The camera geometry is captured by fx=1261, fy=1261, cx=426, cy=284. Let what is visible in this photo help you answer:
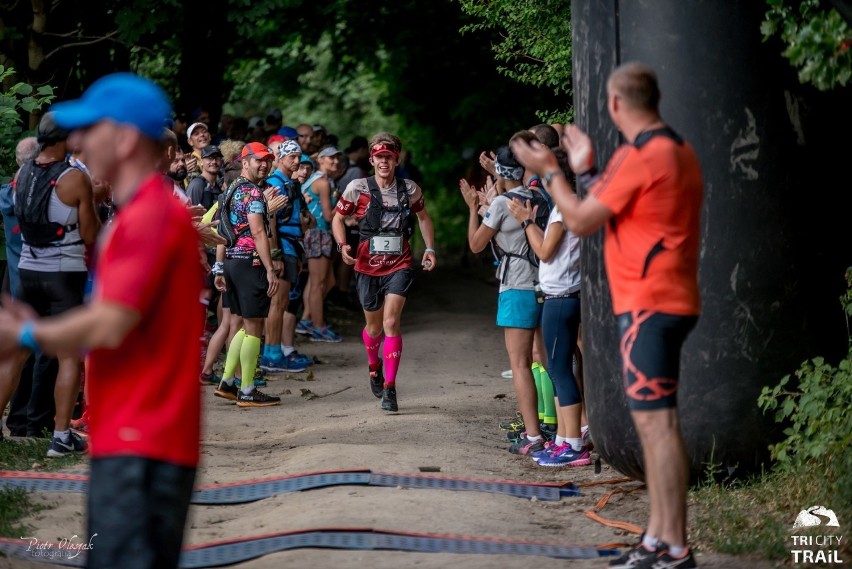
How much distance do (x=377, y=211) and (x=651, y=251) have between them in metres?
5.34

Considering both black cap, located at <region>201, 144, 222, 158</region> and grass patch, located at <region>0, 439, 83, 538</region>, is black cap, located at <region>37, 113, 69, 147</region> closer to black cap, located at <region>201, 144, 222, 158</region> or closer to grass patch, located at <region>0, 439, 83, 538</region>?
grass patch, located at <region>0, 439, 83, 538</region>

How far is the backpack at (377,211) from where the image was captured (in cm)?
1045

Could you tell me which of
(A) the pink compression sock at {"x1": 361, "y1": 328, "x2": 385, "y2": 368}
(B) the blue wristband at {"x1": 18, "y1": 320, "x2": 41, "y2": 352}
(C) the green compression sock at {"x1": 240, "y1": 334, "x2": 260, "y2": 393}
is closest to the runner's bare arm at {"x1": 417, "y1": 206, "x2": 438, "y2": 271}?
(A) the pink compression sock at {"x1": 361, "y1": 328, "x2": 385, "y2": 368}

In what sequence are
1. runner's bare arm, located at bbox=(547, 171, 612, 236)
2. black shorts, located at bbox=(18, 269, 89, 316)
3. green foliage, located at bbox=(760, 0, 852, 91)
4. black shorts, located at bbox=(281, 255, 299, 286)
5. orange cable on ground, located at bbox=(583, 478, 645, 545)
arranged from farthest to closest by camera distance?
black shorts, located at bbox=(281, 255, 299, 286)
black shorts, located at bbox=(18, 269, 89, 316)
orange cable on ground, located at bbox=(583, 478, 645, 545)
green foliage, located at bbox=(760, 0, 852, 91)
runner's bare arm, located at bbox=(547, 171, 612, 236)

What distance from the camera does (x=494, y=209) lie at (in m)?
8.65

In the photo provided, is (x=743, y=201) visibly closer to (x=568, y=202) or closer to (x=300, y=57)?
(x=568, y=202)

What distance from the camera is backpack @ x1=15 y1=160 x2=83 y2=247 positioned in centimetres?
809

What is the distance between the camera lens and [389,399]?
10.3 m

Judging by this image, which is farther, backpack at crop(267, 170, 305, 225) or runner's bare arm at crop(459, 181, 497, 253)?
backpack at crop(267, 170, 305, 225)

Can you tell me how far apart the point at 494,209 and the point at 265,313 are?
9.45ft

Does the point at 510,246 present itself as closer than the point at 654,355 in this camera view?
No

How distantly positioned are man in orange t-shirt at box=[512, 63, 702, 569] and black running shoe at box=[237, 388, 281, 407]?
5970 mm

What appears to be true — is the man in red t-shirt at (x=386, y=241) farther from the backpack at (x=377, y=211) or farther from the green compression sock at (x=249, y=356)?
the green compression sock at (x=249, y=356)

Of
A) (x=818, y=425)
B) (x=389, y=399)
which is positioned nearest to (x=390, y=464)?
(x=389, y=399)
